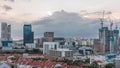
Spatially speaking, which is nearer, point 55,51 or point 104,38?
point 55,51

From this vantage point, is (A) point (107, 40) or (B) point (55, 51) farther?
(A) point (107, 40)

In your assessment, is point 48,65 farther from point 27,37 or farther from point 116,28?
point 116,28

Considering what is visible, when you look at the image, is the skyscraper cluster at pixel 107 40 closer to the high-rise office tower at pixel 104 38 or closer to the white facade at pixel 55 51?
the high-rise office tower at pixel 104 38

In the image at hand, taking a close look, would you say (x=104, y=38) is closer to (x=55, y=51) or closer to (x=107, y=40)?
(x=107, y=40)

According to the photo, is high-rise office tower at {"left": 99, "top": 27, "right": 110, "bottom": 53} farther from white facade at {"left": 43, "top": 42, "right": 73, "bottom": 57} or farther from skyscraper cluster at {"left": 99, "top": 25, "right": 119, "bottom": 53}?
white facade at {"left": 43, "top": 42, "right": 73, "bottom": 57}

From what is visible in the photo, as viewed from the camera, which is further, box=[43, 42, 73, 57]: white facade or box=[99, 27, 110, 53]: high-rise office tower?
box=[99, 27, 110, 53]: high-rise office tower

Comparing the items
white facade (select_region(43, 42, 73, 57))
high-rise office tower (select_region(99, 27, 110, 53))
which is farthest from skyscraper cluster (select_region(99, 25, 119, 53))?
white facade (select_region(43, 42, 73, 57))

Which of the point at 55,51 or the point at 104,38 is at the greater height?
the point at 104,38

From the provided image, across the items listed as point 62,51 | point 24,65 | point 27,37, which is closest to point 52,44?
point 62,51

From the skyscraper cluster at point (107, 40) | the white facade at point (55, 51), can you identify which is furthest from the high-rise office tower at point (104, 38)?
the white facade at point (55, 51)

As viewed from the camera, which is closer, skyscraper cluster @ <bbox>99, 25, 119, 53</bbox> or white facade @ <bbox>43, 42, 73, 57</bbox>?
white facade @ <bbox>43, 42, 73, 57</bbox>

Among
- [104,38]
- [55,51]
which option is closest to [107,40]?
[104,38]
